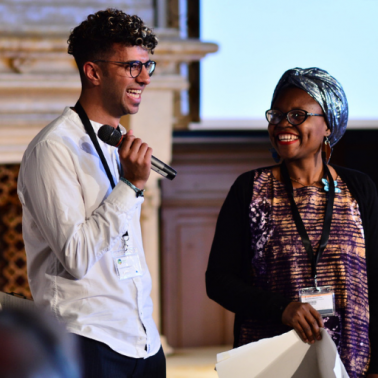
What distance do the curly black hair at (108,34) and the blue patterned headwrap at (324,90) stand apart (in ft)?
1.23

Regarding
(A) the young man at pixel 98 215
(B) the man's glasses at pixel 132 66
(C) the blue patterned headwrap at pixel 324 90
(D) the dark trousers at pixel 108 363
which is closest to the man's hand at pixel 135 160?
(A) the young man at pixel 98 215

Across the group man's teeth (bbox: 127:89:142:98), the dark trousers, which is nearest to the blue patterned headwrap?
man's teeth (bbox: 127:89:142:98)

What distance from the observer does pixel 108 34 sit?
53.3 inches

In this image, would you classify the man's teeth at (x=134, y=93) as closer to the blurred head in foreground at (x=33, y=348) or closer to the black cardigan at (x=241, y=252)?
the black cardigan at (x=241, y=252)

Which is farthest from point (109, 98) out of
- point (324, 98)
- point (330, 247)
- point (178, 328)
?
point (178, 328)

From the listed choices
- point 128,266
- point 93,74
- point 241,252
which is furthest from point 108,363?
point 93,74

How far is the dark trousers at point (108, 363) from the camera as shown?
3.86 feet

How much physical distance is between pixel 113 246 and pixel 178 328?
414 centimetres

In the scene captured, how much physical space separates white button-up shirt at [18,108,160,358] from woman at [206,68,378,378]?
0.25 m

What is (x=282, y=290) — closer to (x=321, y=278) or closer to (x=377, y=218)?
(x=321, y=278)

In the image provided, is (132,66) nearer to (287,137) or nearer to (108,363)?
(287,137)

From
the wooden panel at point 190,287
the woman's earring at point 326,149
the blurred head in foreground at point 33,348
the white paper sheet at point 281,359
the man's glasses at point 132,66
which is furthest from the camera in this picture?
the wooden panel at point 190,287

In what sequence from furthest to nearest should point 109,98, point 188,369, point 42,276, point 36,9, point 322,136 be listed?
1. point 188,369
2. point 36,9
3. point 322,136
4. point 109,98
5. point 42,276

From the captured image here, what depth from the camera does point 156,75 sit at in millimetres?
3891
